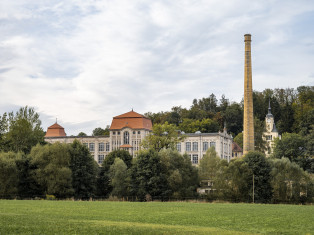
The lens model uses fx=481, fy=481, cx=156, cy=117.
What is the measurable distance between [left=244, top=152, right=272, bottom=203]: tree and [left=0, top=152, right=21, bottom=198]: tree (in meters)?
31.4

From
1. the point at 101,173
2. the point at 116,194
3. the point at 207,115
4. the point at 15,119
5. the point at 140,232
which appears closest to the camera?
the point at 140,232

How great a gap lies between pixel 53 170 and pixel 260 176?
27747mm

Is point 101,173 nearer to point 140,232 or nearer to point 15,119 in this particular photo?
point 15,119

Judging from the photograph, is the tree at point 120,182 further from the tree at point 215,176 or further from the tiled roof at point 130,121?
the tiled roof at point 130,121

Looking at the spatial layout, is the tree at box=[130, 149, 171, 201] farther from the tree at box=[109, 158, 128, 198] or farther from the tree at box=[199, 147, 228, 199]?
the tree at box=[199, 147, 228, 199]

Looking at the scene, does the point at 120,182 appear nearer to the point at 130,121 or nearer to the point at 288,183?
the point at 288,183

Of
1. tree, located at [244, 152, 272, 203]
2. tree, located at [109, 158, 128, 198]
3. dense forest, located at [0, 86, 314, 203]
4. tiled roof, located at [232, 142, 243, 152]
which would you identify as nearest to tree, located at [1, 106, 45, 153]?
dense forest, located at [0, 86, 314, 203]

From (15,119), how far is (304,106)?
82.9m

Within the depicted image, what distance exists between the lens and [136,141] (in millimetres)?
107625

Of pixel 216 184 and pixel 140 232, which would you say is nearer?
pixel 140 232

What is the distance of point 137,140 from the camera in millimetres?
107500

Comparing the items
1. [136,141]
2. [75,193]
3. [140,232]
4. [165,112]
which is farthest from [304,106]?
[140,232]

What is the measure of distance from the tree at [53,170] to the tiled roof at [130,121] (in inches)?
1588

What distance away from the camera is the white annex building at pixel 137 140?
346 ft
